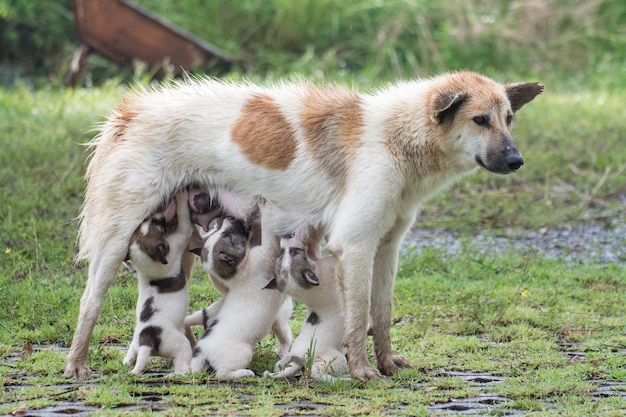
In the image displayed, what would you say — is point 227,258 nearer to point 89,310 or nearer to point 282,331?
point 282,331

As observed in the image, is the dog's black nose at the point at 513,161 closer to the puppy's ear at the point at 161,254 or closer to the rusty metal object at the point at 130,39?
the puppy's ear at the point at 161,254

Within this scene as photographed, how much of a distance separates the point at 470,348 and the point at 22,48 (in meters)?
11.4

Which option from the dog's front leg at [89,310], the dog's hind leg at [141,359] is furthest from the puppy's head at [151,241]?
the dog's hind leg at [141,359]

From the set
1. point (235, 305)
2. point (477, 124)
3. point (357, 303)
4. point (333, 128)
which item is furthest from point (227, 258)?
point (477, 124)

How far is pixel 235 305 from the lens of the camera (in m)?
6.03

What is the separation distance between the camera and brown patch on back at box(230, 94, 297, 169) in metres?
6.31

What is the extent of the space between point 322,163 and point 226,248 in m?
0.78

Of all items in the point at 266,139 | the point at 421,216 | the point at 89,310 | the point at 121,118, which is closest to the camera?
the point at 89,310

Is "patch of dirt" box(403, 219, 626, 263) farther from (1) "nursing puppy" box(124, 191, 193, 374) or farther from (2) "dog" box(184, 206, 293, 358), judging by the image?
(1) "nursing puppy" box(124, 191, 193, 374)

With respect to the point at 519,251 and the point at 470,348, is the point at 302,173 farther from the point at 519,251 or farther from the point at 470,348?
the point at 519,251

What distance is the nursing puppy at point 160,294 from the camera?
5.90 meters

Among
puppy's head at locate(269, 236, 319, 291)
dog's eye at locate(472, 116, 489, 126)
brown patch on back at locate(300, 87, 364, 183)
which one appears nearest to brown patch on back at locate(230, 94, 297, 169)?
brown patch on back at locate(300, 87, 364, 183)

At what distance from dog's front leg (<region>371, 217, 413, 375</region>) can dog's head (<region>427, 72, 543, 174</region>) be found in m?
0.57

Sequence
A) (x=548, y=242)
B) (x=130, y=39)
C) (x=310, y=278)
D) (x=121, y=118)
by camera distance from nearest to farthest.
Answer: (x=310, y=278) < (x=121, y=118) < (x=548, y=242) < (x=130, y=39)
